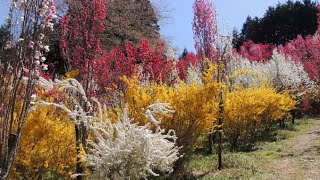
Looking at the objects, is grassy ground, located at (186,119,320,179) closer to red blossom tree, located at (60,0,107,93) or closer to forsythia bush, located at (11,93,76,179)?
forsythia bush, located at (11,93,76,179)

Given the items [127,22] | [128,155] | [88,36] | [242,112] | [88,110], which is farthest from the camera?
[127,22]

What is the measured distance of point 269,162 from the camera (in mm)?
8766

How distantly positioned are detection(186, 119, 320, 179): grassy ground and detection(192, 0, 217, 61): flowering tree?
8.31 ft

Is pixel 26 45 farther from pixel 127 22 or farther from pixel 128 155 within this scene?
pixel 127 22

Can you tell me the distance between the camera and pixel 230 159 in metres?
8.70

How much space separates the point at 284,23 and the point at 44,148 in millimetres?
37660

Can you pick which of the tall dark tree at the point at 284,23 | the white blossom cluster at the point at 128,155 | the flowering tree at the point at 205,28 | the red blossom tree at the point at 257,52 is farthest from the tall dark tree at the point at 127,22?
the tall dark tree at the point at 284,23

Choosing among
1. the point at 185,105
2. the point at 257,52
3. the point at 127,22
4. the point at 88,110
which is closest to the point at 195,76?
the point at 127,22

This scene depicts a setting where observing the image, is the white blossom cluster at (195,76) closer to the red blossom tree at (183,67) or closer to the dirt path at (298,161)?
the red blossom tree at (183,67)

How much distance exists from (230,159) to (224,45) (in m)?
2.61

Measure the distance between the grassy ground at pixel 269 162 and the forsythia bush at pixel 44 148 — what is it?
2.81 metres

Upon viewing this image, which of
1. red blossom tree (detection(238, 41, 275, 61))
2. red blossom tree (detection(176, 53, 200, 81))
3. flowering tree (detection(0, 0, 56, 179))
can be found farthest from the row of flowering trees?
red blossom tree (detection(238, 41, 275, 61))

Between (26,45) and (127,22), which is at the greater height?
(127,22)

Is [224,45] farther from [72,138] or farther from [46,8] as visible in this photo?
[46,8]
